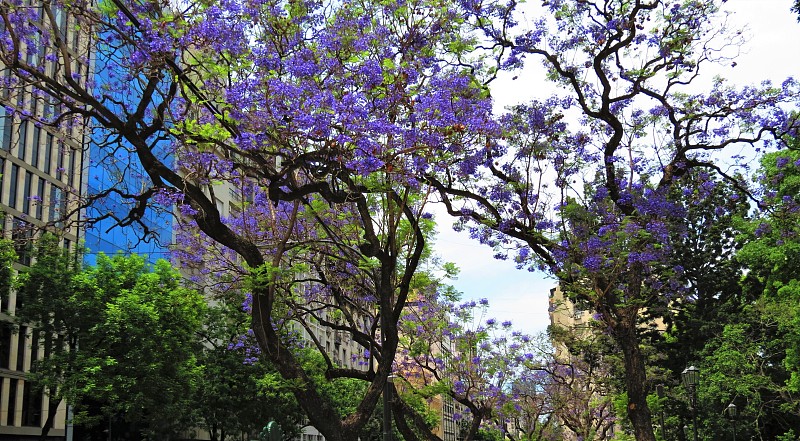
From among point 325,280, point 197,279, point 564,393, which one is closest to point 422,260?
point 325,280

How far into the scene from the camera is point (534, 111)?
14.6 m

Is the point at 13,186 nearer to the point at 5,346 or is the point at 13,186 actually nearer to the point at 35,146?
the point at 35,146

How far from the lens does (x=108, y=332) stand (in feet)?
88.2

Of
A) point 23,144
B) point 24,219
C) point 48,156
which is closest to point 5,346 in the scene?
point 24,219

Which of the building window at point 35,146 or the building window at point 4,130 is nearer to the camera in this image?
the building window at point 4,130

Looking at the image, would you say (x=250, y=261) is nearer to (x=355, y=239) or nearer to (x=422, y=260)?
(x=355, y=239)

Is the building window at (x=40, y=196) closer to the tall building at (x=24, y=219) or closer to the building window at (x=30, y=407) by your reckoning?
the tall building at (x=24, y=219)

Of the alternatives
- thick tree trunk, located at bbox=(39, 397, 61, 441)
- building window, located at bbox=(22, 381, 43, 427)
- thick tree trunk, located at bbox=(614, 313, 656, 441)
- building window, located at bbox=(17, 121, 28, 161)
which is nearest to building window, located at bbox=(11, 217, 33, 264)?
building window, located at bbox=(17, 121, 28, 161)

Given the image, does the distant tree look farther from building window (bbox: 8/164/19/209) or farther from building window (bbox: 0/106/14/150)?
building window (bbox: 0/106/14/150)

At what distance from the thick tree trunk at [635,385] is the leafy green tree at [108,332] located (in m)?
15.9

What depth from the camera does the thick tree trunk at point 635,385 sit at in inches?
520

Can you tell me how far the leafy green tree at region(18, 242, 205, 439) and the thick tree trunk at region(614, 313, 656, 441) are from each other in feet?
52.3

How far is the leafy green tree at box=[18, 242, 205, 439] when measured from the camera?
26266 millimetres

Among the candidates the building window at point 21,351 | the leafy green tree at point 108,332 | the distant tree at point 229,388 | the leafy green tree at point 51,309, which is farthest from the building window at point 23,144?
the distant tree at point 229,388
